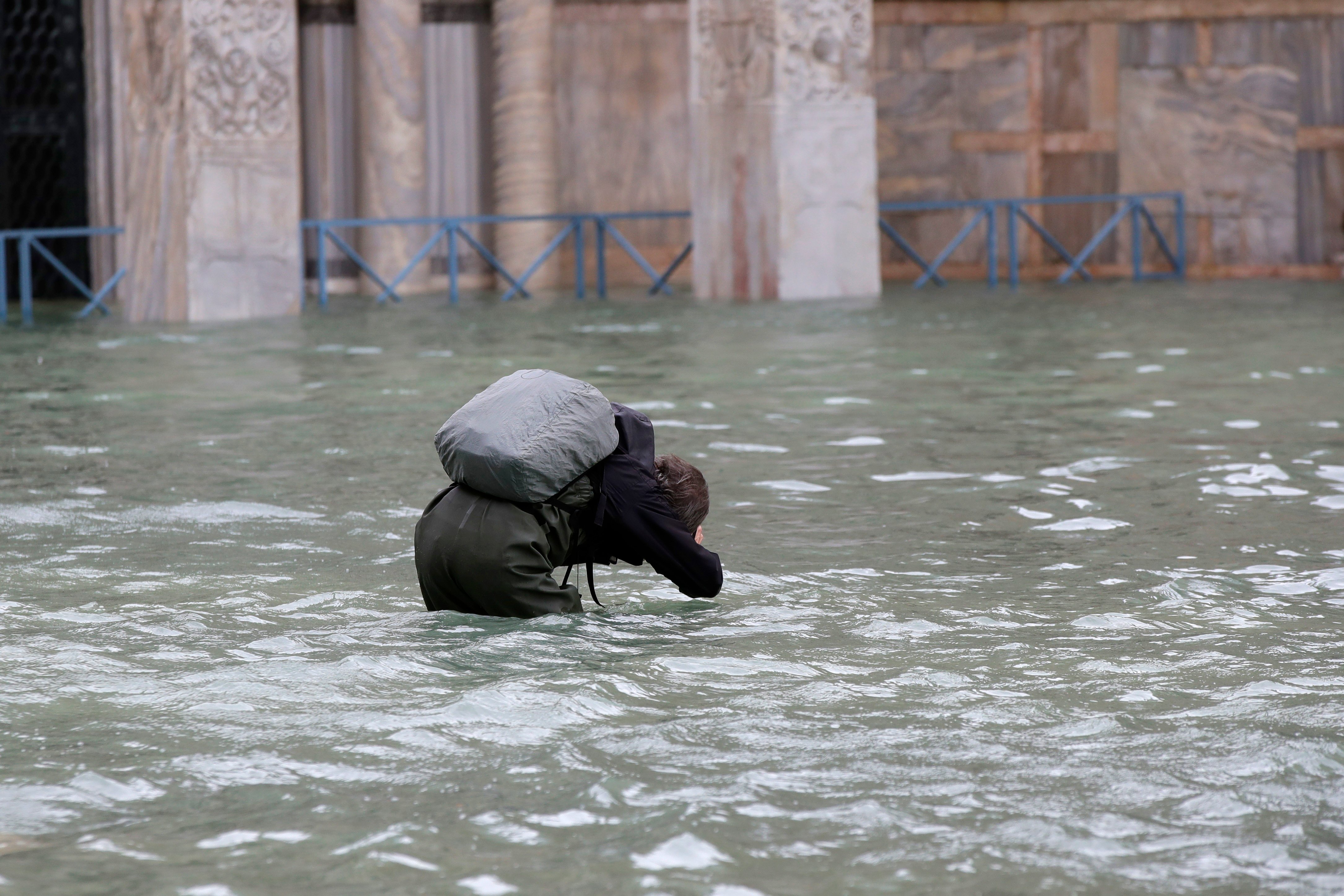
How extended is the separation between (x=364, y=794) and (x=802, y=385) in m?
7.48

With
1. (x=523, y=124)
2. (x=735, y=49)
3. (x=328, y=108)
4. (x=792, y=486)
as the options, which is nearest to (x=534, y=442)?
(x=792, y=486)

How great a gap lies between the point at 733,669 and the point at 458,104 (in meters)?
17.0

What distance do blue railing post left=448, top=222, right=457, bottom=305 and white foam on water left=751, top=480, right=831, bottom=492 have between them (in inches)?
422

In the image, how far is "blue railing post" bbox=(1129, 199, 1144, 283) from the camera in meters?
19.5

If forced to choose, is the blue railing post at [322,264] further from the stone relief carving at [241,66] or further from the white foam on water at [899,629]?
the white foam on water at [899,629]

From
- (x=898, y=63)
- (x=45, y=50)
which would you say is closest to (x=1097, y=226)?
(x=898, y=63)

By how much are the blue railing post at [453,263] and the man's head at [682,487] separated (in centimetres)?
1314

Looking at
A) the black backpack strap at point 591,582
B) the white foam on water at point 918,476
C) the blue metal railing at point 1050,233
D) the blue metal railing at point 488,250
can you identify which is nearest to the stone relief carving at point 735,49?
the blue metal railing at point 488,250

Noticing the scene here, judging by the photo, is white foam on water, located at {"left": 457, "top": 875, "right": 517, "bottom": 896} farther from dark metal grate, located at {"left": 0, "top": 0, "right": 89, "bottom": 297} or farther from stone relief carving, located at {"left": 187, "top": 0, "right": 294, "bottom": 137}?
dark metal grate, located at {"left": 0, "top": 0, "right": 89, "bottom": 297}

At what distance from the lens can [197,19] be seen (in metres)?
16.0

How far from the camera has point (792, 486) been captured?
7.72 metres

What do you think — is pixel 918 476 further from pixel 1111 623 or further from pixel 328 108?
pixel 328 108

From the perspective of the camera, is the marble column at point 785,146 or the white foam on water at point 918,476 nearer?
the white foam on water at point 918,476

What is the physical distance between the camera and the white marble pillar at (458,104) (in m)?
21.0
